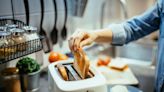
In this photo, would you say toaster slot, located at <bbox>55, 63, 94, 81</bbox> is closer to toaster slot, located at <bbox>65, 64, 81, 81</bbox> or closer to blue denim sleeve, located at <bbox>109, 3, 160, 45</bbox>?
toaster slot, located at <bbox>65, 64, 81, 81</bbox>

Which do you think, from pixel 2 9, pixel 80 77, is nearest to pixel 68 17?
pixel 2 9

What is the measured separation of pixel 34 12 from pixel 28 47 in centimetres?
28

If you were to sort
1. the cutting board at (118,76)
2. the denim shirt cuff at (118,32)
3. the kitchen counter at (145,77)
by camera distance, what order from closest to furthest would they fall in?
the denim shirt cuff at (118,32)
the cutting board at (118,76)
the kitchen counter at (145,77)

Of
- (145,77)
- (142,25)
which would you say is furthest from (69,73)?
(145,77)

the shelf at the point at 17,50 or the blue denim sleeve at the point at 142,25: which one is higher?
the blue denim sleeve at the point at 142,25

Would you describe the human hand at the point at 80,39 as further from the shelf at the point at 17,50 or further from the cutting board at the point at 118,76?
the cutting board at the point at 118,76

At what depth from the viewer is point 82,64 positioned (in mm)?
696

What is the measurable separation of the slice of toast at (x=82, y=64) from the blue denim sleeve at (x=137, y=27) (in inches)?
11.5

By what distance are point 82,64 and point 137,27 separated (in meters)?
0.41

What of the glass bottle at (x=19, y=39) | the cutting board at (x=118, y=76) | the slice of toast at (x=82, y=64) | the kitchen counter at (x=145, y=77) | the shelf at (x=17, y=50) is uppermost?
the glass bottle at (x=19, y=39)

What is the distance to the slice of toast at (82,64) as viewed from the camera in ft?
2.23

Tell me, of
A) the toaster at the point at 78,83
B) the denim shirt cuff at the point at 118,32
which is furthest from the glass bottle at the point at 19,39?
the denim shirt cuff at the point at 118,32

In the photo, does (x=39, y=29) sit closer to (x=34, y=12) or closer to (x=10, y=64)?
(x=34, y=12)

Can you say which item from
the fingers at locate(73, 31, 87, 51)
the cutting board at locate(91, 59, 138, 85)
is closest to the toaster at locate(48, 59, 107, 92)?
the fingers at locate(73, 31, 87, 51)
